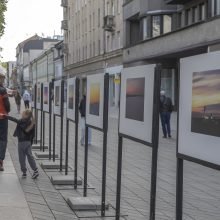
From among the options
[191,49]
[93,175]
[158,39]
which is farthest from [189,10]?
[93,175]

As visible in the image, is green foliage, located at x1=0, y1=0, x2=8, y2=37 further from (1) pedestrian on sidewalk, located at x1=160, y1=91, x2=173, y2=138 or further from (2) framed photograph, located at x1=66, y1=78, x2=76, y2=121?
(2) framed photograph, located at x1=66, y1=78, x2=76, y2=121

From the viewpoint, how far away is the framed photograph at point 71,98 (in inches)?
367

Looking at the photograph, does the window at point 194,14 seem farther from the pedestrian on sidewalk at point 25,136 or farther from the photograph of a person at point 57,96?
the pedestrian on sidewalk at point 25,136

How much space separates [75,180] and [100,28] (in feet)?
167

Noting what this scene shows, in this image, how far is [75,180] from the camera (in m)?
8.73

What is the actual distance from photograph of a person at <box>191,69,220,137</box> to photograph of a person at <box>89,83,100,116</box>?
3180mm

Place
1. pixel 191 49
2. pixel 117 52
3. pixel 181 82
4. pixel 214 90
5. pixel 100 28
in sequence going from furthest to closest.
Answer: pixel 100 28
pixel 117 52
pixel 191 49
pixel 181 82
pixel 214 90

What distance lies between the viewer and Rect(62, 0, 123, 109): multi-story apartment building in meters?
51.2

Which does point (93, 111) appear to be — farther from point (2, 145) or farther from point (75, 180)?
point (2, 145)

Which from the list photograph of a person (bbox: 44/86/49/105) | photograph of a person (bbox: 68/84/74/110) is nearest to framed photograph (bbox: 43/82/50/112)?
photograph of a person (bbox: 44/86/49/105)

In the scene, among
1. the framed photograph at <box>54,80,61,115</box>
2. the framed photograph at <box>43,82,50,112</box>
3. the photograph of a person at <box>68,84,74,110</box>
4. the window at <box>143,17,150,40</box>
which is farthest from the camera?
A: the window at <box>143,17,150,40</box>

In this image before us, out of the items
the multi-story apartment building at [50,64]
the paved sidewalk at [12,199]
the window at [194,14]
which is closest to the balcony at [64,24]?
the multi-story apartment building at [50,64]

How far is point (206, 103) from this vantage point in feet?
12.5

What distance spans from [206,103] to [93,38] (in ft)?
194
